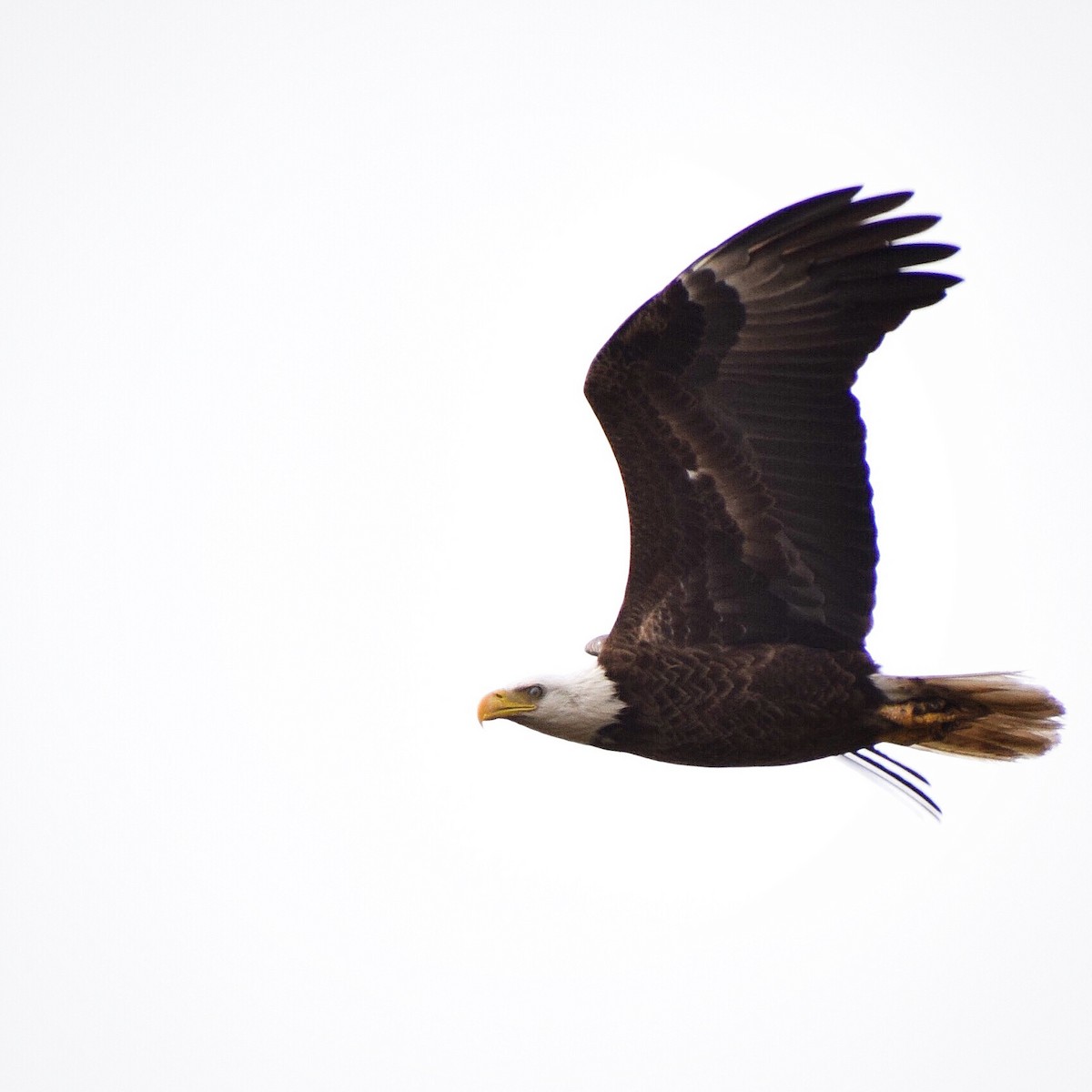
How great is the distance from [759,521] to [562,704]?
43.7 inches

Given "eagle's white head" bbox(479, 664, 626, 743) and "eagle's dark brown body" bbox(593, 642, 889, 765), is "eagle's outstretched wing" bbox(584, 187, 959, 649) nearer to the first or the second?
"eagle's dark brown body" bbox(593, 642, 889, 765)

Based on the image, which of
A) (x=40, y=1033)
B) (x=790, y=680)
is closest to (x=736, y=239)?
(x=790, y=680)

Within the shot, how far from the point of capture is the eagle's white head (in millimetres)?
8461

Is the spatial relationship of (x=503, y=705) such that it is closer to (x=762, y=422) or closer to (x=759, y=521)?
(x=759, y=521)

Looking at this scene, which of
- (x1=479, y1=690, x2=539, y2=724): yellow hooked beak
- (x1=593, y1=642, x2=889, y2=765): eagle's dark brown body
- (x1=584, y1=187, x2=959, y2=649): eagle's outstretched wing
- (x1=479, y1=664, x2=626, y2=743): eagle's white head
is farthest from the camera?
(x1=479, y1=690, x2=539, y2=724): yellow hooked beak

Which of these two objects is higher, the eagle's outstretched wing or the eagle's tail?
the eagle's outstretched wing

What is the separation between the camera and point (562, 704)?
335 inches

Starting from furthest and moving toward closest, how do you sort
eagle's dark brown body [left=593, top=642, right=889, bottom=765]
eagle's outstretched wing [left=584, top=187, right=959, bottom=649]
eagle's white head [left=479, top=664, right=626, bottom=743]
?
eagle's white head [left=479, top=664, right=626, bottom=743], eagle's dark brown body [left=593, top=642, right=889, bottom=765], eagle's outstretched wing [left=584, top=187, right=959, bottom=649]

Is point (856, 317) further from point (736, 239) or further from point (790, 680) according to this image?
point (790, 680)

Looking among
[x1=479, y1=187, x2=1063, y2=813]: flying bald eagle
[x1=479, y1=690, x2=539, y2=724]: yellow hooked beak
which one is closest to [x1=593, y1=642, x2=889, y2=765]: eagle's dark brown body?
[x1=479, y1=187, x2=1063, y2=813]: flying bald eagle

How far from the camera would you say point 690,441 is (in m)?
8.31

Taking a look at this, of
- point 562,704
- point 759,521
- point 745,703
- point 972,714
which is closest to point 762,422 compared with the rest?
point 759,521

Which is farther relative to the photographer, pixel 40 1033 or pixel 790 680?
pixel 40 1033

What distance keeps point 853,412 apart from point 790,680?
111cm
